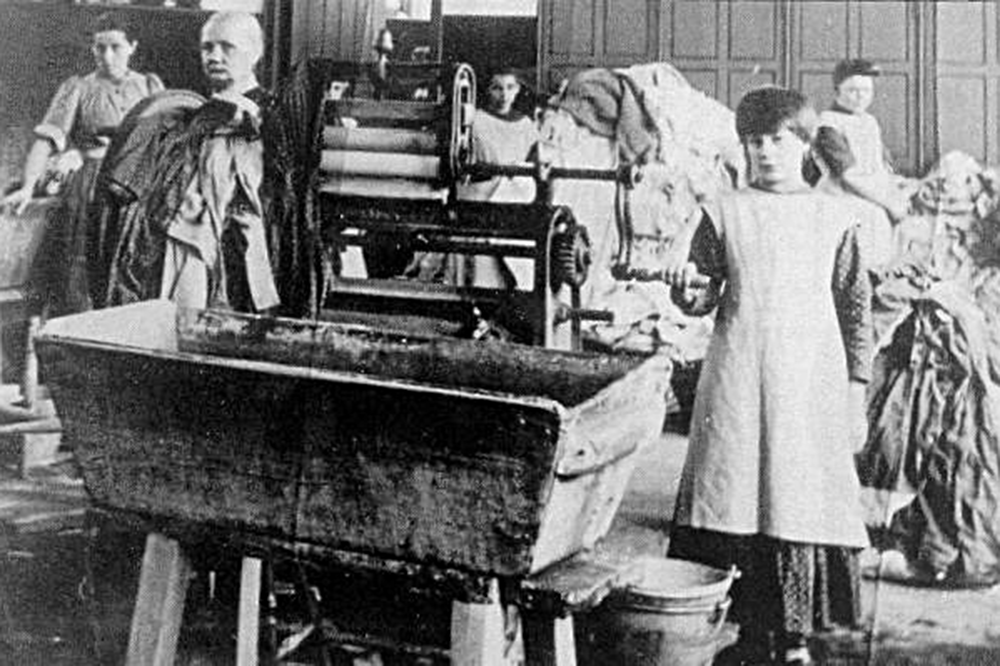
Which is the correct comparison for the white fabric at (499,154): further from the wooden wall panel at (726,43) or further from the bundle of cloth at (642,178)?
the wooden wall panel at (726,43)

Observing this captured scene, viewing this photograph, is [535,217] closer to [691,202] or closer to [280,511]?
[691,202]

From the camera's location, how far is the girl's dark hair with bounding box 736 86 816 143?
248 centimetres

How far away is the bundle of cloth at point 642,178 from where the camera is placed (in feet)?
8.37

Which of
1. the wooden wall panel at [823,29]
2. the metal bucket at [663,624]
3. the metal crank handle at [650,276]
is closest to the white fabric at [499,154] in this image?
the metal crank handle at [650,276]

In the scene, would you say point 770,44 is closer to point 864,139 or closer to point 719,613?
point 864,139

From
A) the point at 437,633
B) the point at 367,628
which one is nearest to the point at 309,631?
the point at 367,628

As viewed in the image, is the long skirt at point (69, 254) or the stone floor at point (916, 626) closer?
the stone floor at point (916, 626)

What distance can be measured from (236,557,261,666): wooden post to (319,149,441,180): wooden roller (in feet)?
3.41

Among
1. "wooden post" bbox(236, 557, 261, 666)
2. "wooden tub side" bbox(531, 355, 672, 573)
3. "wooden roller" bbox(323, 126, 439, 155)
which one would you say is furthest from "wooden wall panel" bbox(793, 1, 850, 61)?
"wooden post" bbox(236, 557, 261, 666)

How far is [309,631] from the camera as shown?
2.47 m

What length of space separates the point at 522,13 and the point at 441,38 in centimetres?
24

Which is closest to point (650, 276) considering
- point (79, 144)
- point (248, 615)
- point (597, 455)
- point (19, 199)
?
point (597, 455)

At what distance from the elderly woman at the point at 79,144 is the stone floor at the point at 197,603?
59 centimetres

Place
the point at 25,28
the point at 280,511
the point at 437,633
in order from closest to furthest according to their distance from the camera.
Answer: the point at 280,511 < the point at 437,633 < the point at 25,28
